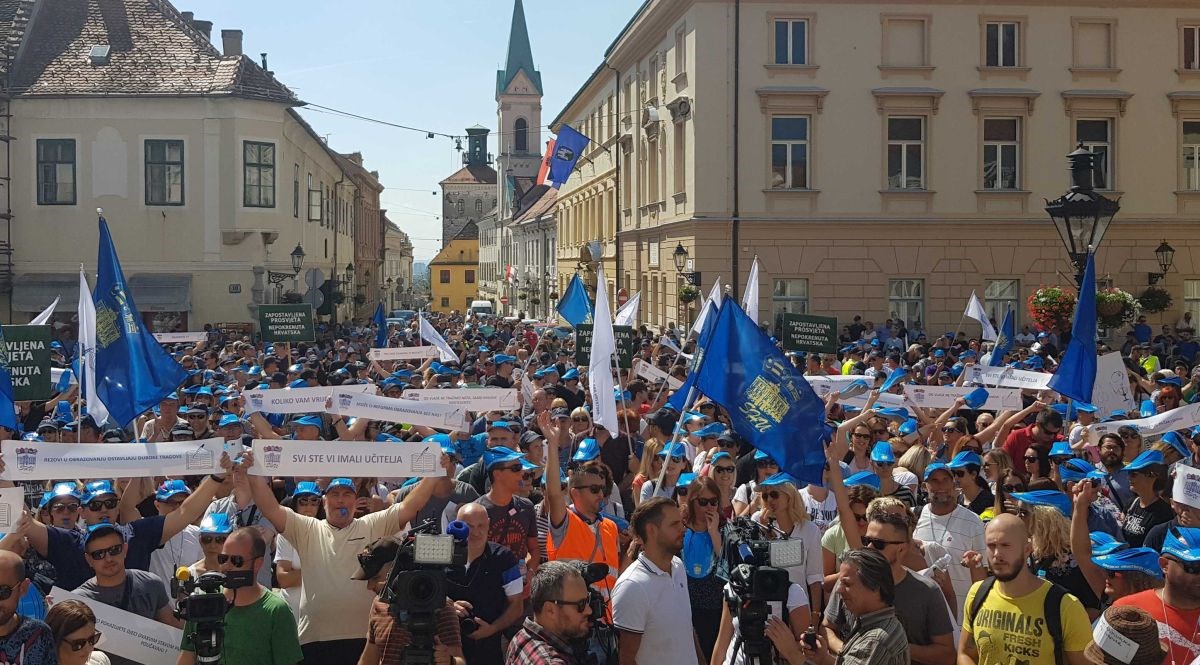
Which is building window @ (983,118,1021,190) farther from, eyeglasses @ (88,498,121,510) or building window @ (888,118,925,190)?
eyeglasses @ (88,498,121,510)

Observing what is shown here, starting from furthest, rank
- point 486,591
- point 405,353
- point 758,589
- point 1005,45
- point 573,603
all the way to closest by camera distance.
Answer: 1. point 1005,45
2. point 405,353
3. point 486,591
4. point 573,603
5. point 758,589

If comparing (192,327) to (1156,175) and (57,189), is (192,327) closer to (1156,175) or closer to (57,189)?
(57,189)

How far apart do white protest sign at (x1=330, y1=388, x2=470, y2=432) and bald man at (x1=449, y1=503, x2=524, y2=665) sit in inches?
109

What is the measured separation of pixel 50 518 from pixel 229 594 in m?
2.27

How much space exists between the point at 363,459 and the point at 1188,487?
4447mm

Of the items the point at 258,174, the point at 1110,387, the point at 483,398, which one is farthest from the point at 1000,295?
Answer: the point at 483,398

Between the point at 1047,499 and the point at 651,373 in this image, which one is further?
the point at 651,373

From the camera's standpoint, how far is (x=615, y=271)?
147 feet

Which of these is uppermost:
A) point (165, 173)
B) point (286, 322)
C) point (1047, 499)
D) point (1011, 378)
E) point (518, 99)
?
point (518, 99)

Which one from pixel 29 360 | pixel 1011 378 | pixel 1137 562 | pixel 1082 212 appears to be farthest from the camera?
pixel 1082 212

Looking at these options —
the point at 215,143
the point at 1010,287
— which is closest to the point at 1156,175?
the point at 1010,287

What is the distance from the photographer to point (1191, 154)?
29.5 meters

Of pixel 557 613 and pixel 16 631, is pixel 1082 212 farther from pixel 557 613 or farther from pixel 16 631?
pixel 16 631

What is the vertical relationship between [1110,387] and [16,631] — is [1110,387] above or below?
above
